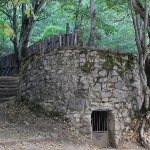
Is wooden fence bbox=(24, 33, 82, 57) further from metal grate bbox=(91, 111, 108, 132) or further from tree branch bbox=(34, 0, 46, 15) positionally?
tree branch bbox=(34, 0, 46, 15)

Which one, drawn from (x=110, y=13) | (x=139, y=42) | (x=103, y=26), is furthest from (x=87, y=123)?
(x=110, y=13)

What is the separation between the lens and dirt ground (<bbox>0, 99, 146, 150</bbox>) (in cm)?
627

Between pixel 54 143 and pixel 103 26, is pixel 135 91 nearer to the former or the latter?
pixel 54 143

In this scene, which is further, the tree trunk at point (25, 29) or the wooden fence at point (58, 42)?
the tree trunk at point (25, 29)

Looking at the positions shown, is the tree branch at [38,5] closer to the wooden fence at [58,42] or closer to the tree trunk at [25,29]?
the tree trunk at [25,29]

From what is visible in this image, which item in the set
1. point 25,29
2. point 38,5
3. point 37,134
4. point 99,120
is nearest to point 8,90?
point 25,29

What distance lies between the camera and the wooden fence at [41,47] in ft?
28.0

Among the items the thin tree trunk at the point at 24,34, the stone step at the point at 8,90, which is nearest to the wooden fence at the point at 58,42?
the thin tree trunk at the point at 24,34

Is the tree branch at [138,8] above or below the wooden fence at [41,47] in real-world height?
above

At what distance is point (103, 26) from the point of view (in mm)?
12008

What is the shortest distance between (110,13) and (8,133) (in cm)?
1362

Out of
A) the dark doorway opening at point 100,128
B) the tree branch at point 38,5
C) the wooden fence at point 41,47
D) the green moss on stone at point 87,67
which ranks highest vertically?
the tree branch at point 38,5

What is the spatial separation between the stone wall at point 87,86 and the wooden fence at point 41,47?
2.20ft

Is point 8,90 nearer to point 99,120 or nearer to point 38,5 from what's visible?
point 99,120
